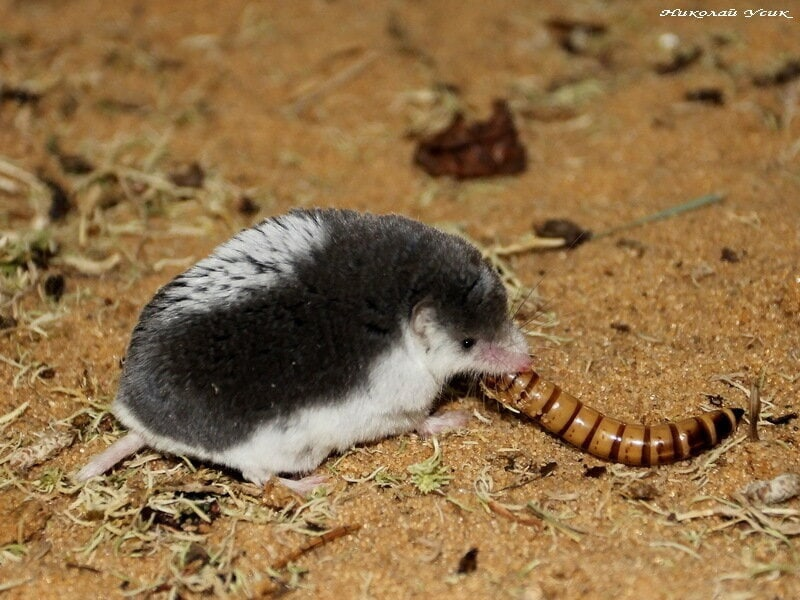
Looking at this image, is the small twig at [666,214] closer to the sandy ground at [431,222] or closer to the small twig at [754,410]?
the sandy ground at [431,222]

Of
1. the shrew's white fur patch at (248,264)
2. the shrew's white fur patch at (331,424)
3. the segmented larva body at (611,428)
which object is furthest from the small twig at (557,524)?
the shrew's white fur patch at (248,264)

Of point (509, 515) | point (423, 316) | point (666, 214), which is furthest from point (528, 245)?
point (509, 515)

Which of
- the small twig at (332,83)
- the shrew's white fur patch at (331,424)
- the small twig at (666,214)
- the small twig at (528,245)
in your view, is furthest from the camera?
the small twig at (332,83)

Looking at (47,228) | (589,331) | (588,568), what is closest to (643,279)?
(589,331)

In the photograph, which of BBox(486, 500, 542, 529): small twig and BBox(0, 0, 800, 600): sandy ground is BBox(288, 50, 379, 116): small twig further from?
BBox(486, 500, 542, 529): small twig

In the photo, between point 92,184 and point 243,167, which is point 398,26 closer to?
point 243,167
